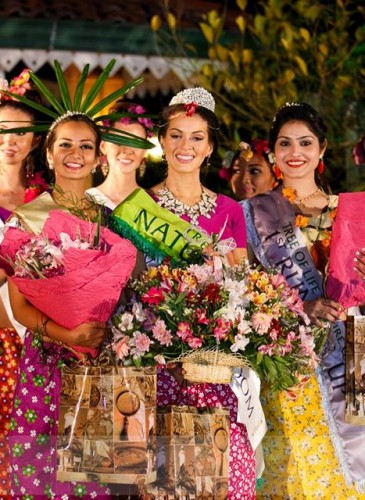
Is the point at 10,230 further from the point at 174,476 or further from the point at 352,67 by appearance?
the point at 352,67

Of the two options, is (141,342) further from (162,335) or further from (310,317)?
(310,317)

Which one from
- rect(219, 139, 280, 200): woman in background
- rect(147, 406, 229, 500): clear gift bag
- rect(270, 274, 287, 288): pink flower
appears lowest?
rect(147, 406, 229, 500): clear gift bag

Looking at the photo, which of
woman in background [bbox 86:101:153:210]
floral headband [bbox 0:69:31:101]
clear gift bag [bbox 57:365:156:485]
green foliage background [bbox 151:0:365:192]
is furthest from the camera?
green foliage background [bbox 151:0:365:192]

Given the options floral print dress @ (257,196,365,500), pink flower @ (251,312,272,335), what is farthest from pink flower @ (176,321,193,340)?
floral print dress @ (257,196,365,500)

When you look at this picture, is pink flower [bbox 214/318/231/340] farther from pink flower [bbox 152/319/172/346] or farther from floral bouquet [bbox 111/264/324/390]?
pink flower [bbox 152/319/172/346]

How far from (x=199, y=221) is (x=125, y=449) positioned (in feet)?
3.72

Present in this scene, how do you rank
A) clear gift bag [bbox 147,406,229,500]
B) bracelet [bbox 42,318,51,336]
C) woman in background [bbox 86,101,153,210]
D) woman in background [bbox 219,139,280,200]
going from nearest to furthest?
clear gift bag [bbox 147,406,229,500] → bracelet [bbox 42,318,51,336] → woman in background [bbox 86,101,153,210] → woman in background [bbox 219,139,280,200]

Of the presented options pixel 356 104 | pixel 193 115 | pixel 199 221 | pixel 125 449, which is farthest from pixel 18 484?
pixel 356 104

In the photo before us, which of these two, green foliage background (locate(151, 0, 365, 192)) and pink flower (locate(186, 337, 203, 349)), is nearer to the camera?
pink flower (locate(186, 337, 203, 349))

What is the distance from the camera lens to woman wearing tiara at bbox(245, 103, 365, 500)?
5.40 m

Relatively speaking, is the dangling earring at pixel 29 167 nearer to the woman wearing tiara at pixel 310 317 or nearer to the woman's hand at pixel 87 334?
the woman wearing tiara at pixel 310 317

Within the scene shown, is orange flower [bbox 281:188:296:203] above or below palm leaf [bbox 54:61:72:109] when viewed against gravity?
below

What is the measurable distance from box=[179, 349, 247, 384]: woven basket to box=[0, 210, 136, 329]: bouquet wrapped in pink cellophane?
0.33 m

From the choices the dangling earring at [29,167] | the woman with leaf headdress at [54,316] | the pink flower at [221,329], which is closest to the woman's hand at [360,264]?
the pink flower at [221,329]
